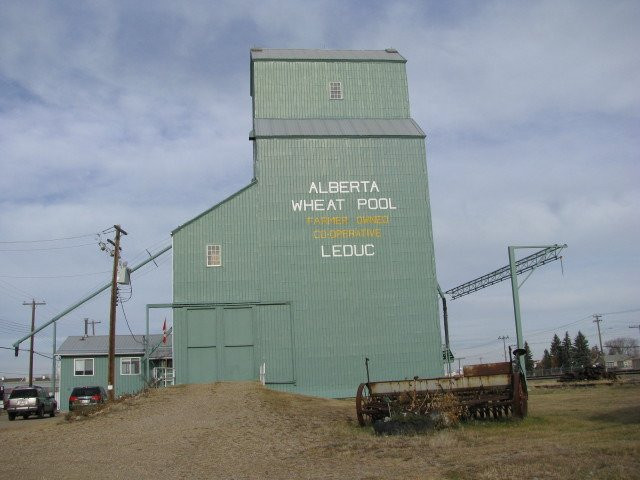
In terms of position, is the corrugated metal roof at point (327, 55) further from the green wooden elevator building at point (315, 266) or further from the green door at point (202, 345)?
the green door at point (202, 345)

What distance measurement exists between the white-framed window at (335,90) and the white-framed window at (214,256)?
11.8 m

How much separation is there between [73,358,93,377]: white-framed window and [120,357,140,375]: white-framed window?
8.03 ft

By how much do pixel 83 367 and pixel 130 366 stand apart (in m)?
3.67

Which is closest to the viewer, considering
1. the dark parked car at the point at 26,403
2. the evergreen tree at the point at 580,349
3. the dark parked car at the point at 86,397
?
the dark parked car at the point at 26,403

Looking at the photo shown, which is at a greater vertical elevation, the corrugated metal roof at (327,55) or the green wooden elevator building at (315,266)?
the corrugated metal roof at (327,55)

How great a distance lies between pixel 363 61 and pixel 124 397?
24.1m

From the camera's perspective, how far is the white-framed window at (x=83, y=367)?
53.3m

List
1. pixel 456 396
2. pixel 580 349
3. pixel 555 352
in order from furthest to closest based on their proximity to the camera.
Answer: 1. pixel 555 352
2. pixel 580 349
3. pixel 456 396

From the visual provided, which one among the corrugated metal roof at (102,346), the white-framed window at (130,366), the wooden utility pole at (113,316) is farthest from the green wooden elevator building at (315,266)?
the white-framed window at (130,366)

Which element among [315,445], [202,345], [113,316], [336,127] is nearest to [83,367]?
[113,316]

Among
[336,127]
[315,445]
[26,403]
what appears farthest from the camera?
[336,127]

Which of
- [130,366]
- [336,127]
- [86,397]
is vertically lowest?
[86,397]

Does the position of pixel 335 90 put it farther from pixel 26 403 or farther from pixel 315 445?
pixel 315 445

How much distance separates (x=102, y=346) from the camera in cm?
5559
